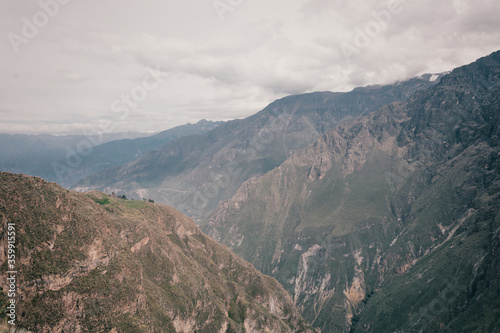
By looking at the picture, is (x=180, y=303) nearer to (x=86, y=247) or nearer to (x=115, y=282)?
(x=115, y=282)

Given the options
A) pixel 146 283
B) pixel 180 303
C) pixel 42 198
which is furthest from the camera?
pixel 180 303

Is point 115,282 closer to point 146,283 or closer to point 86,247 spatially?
point 86,247

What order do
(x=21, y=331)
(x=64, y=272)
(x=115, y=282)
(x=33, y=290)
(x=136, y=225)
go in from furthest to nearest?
(x=136, y=225) → (x=115, y=282) → (x=64, y=272) → (x=33, y=290) → (x=21, y=331)

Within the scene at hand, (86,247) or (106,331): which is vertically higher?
(86,247)

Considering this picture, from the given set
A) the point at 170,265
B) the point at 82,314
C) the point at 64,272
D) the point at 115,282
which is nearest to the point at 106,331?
the point at 82,314

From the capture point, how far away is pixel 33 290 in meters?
98.0

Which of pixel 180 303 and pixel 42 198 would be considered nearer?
pixel 42 198

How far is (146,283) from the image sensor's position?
527ft

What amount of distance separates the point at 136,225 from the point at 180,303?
60.1 m

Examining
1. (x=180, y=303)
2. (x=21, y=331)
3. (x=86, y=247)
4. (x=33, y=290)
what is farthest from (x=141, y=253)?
(x=21, y=331)

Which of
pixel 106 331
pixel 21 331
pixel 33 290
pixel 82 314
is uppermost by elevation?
pixel 21 331

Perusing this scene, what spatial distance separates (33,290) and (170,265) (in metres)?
98.4

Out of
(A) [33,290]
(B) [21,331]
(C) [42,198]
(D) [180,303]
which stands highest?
(C) [42,198]

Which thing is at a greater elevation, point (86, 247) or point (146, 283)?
point (86, 247)
